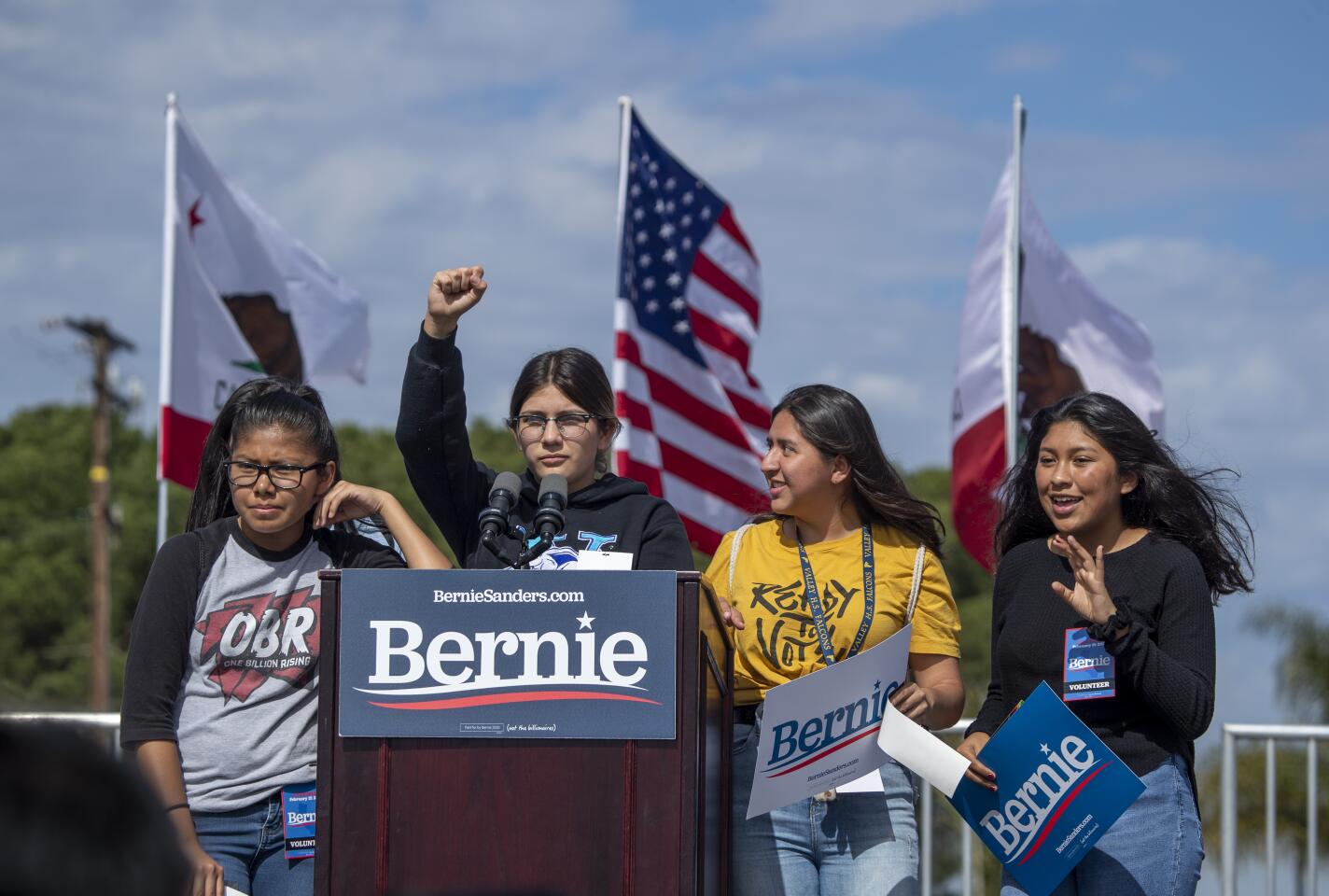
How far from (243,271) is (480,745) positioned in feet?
24.9

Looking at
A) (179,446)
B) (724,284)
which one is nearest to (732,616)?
(179,446)

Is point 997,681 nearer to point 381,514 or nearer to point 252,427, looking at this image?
point 381,514

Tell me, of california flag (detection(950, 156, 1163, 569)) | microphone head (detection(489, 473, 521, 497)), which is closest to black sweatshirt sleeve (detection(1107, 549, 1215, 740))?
microphone head (detection(489, 473, 521, 497))

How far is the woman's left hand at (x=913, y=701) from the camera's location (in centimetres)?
405

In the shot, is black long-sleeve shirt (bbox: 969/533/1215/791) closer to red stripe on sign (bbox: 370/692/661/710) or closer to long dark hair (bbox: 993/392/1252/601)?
long dark hair (bbox: 993/392/1252/601)

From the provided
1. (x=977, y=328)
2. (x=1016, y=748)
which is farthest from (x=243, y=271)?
(x=1016, y=748)

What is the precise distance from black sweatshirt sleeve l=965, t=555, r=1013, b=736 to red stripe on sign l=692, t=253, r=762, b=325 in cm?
595

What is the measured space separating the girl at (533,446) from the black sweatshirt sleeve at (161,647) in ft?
2.30

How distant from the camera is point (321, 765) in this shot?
302 cm

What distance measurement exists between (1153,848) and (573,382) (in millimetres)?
1872

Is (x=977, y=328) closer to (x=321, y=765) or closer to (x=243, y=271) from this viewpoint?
(x=243, y=271)

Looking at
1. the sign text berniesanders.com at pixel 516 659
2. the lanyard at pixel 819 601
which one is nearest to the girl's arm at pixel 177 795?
the sign text berniesanders.com at pixel 516 659

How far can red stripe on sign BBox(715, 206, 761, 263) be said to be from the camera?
10172 mm

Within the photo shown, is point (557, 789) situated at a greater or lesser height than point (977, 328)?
lesser
